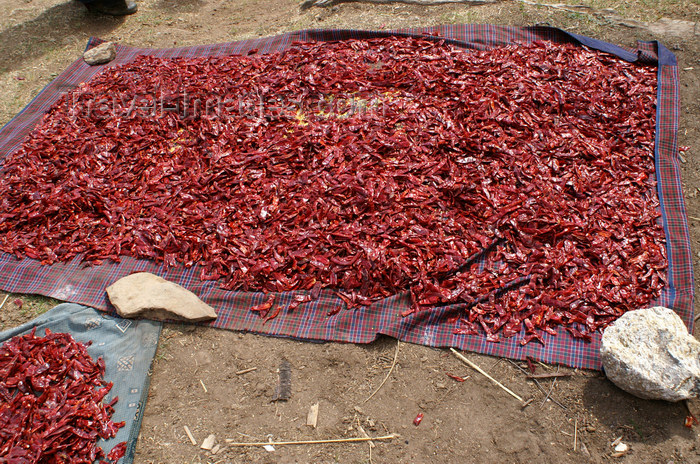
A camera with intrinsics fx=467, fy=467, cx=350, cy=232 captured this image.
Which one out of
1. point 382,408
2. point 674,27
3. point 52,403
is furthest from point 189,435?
point 674,27

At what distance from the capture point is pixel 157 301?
154 inches

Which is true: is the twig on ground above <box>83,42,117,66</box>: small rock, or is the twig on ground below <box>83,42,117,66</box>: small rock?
below

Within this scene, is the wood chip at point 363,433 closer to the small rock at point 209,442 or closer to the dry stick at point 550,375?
the small rock at point 209,442

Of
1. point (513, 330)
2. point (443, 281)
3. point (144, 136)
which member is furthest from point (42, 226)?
point (513, 330)

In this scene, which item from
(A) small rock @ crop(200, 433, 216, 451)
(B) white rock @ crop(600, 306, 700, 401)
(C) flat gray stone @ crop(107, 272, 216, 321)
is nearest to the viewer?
(B) white rock @ crop(600, 306, 700, 401)

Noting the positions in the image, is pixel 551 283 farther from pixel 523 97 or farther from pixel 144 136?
pixel 144 136

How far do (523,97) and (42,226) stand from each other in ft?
18.0

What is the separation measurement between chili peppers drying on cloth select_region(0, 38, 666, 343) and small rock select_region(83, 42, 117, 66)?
1.24 m

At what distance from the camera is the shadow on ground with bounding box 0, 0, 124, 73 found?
8445mm

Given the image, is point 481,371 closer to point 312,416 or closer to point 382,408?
point 382,408

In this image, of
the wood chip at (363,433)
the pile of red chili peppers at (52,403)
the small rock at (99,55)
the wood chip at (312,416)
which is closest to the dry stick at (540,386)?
the wood chip at (363,433)

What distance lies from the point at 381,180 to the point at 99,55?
5817 millimetres

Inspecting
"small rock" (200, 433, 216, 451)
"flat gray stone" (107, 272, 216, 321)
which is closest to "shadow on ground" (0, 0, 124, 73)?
"flat gray stone" (107, 272, 216, 321)

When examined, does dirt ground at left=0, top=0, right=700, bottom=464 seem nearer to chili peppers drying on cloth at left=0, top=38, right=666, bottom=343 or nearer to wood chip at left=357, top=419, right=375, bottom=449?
wood chip at left=357, top=419, right=375, bottom=449
